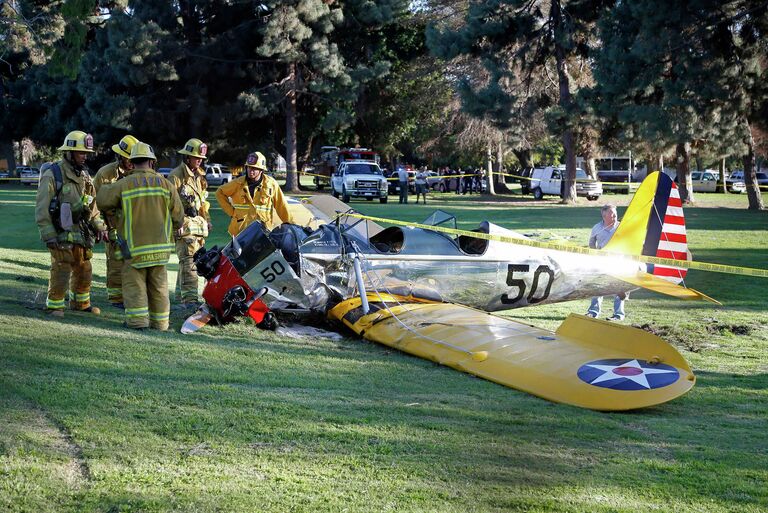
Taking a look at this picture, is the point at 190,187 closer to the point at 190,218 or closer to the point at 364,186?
the point at 190,218

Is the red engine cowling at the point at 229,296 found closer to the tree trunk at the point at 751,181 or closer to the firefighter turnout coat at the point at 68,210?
the firefighter turnout coat at the point at 68,210

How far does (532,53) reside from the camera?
42.6 meters

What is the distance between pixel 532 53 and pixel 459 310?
1407 inches

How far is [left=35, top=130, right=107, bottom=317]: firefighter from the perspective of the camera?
8961mm

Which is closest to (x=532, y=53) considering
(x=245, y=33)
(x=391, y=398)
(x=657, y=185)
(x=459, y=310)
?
(x=245, y=33)

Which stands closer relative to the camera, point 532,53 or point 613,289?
point 613,289

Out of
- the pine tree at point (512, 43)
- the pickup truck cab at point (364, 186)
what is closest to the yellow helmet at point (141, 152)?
the pine tree at point (512, 43)

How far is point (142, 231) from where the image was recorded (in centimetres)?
844

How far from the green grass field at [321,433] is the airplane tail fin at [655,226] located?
228cm

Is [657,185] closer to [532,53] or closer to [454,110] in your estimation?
[532,53]

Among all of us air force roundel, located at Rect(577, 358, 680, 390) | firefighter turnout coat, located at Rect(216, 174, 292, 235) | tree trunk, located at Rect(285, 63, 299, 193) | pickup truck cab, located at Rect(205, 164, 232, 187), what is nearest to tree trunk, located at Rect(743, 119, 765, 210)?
tree trunk, located at Rect(285, 63, 299, 193)

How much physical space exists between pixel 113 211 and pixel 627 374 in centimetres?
581

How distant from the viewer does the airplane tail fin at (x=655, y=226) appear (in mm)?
11039

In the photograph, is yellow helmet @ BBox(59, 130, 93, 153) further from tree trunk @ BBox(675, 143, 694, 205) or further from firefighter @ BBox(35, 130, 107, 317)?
tree trunk @ BBox(675, 143, 694, 205)
